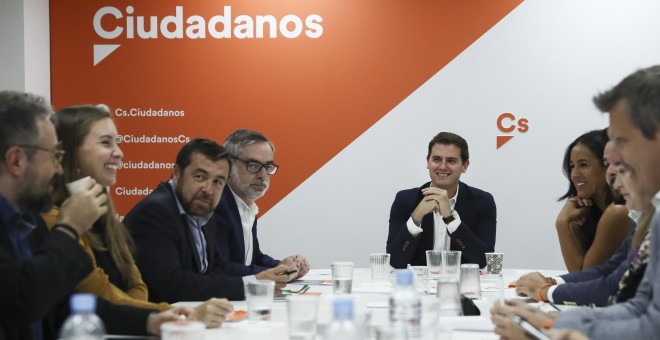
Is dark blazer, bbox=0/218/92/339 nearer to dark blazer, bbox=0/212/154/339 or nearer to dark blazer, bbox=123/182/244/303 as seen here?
dark blazer, bbox=0/212/154/339

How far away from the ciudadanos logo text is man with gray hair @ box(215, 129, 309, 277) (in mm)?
1416

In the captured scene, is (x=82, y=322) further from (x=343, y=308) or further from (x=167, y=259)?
(x=167, y=259)

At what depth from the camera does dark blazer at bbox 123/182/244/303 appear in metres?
3.11

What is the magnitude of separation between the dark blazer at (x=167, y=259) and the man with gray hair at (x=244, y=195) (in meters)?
0.73

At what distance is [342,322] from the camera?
1.65m

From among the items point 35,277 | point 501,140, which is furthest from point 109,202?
point 501,140

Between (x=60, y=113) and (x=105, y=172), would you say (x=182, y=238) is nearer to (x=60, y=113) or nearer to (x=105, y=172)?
(x=105, y=172)

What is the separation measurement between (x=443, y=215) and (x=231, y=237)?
1.34 meters

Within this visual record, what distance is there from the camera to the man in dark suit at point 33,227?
6.43 ft

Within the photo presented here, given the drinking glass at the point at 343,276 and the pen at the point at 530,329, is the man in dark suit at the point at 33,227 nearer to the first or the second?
the drinking glass at the point at 343,276

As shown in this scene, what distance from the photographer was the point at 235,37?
5633 millimetres

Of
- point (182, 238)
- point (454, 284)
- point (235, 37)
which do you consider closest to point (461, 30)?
point (235, 37)

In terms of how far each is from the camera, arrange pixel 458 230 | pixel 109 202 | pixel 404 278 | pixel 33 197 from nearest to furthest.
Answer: pixel 404 278, pixel 33 197, pixel 109 202, pixel 458 230

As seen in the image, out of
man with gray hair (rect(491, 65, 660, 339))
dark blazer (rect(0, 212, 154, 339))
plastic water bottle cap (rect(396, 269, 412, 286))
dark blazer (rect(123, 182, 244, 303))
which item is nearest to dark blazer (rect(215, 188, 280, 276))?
dark blazer (rect(123, 182, 244, 303))
